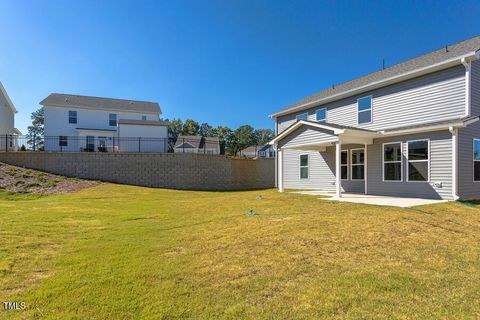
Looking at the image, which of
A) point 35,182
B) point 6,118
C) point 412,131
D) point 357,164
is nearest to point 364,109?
point 357,164

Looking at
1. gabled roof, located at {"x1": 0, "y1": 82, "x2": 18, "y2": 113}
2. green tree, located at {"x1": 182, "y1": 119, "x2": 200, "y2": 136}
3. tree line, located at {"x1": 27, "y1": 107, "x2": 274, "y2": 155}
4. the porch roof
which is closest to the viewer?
the porch roof

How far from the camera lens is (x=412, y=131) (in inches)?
438

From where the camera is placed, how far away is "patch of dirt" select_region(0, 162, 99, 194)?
14.1 metres

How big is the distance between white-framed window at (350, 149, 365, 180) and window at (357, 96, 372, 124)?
1.59 m

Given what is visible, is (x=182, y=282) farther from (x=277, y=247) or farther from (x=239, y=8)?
(x=239, y=8)

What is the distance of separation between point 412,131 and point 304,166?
24.1 feet

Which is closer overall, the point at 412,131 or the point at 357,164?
the point at 412,131

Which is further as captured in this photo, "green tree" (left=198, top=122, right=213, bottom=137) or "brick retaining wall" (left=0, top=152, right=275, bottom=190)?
"green tree" (left=198, top=122, right=213, bottom=137)

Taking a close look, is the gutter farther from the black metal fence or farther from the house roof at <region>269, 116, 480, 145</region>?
the black metal fence

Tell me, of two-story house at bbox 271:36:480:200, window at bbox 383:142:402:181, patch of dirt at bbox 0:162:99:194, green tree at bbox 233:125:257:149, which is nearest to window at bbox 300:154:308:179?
two-story house at bbox 271:36:480:200

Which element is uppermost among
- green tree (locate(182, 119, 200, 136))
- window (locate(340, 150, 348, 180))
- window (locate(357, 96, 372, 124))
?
green tree (locate(182, 119, 200, 136))

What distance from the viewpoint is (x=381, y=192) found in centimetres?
1267

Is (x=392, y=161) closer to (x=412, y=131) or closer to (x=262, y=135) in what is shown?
(x=412, y=131)

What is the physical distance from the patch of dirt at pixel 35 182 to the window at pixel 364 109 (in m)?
16.0
